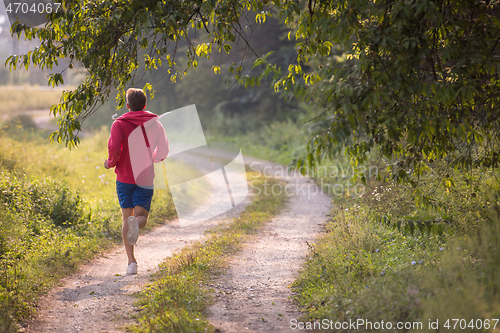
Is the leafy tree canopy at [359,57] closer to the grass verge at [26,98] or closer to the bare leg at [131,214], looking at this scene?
A: the bare leg at [131,214]

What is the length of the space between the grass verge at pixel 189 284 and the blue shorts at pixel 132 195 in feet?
3.22

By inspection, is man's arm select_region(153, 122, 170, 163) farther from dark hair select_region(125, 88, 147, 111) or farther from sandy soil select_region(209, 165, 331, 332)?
sandy soil select_region(209, 165, 331, 332)

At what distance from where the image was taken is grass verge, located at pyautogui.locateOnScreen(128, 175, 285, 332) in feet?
11.7

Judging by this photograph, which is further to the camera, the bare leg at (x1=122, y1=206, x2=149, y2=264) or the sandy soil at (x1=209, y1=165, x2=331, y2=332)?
the bare leg at (x1=122, y1=206, x2=149, y2=264)

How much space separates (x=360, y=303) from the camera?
3469 mm

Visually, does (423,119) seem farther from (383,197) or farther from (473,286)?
(383,197)

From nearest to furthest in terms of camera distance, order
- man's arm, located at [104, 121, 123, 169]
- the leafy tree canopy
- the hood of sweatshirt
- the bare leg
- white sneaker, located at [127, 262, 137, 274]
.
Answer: the leafy tree canopy < man's arm, located at [104, 121, 123, 169] < the hood of sweatshirt < the bare leg < white sneaker, located at [127, 262, 137, 274]

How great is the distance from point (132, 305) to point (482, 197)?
15.3 ft

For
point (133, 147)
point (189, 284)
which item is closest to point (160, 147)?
point (133, 147)

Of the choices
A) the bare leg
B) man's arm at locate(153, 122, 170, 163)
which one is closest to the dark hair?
man's arm at locate(153, 122, 170, 163)

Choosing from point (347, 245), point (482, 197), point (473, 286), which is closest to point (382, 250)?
point (347, 245)

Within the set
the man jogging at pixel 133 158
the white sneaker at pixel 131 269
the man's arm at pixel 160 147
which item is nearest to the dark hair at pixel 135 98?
the man jogging at pixel 133 158

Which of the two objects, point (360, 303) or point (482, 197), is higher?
point (482, 197)

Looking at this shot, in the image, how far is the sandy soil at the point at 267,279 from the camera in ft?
12.7
